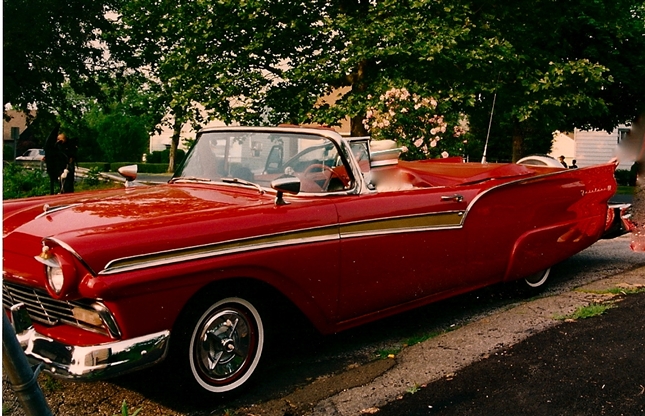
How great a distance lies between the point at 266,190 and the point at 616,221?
395 cm

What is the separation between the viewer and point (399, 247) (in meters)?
4.29

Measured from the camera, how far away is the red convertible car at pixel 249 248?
307 centimetres

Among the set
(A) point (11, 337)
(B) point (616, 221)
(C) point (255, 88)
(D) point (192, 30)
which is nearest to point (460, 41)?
(C) point (255, 88)

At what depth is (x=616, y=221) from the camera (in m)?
6.60

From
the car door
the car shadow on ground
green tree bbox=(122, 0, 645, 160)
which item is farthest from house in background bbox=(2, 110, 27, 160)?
the car door

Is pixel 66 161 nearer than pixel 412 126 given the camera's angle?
No

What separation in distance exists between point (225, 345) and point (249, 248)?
0.49 metres

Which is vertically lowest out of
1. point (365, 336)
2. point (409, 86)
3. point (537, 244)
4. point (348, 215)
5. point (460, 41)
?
point (365, 336)

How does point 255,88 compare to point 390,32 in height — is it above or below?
below

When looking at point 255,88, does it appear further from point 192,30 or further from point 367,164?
point 367,164

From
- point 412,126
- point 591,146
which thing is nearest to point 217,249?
point 412,126

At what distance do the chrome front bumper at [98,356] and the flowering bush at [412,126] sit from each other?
8.43 meters

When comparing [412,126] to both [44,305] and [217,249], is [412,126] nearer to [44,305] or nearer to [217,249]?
[217,249]

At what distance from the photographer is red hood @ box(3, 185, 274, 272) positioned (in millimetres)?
3074
